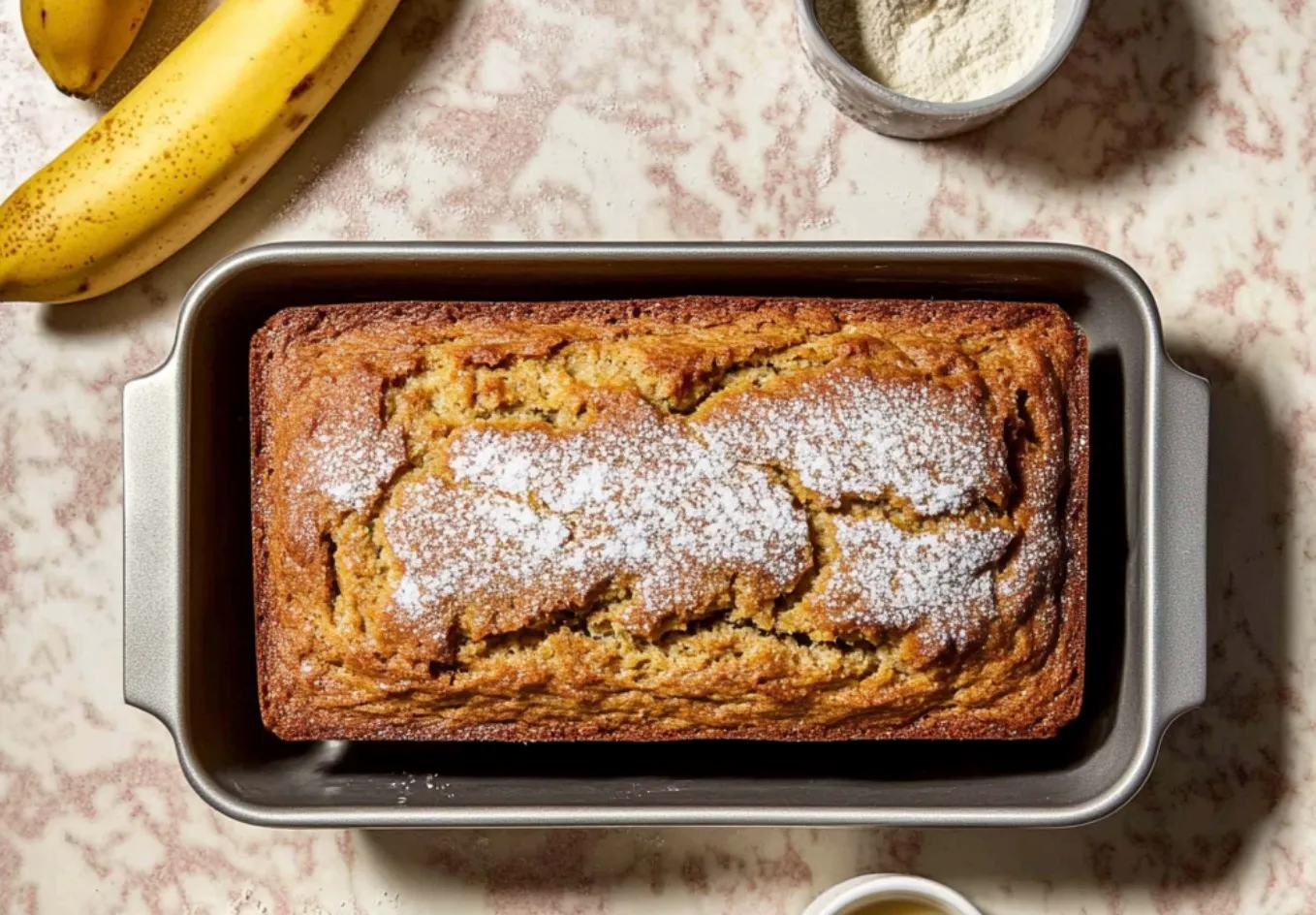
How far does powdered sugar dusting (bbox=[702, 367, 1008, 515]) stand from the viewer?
1666 millimetres

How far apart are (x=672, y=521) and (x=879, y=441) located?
303 millimetres

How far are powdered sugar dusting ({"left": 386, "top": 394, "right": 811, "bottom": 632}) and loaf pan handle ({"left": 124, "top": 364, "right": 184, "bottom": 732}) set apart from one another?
0.33 m

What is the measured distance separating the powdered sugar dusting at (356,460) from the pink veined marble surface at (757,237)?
0.52 m

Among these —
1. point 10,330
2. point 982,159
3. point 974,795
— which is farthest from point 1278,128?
point 10,330

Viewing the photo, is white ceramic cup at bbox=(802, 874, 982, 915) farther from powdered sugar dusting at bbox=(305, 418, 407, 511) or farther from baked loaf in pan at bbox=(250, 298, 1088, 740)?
powdered sugar dusting at bbox=(305, 418, 407, 511)

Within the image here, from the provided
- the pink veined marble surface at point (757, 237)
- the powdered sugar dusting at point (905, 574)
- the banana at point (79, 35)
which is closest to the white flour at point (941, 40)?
the pink veined marble surface at point (757, 237)

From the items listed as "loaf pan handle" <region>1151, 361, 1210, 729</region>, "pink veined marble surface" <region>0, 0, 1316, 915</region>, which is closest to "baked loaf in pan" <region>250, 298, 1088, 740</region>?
"loaf pan handle" <region>1151, 361, 1210, 729</region>

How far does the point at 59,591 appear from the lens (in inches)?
82.8

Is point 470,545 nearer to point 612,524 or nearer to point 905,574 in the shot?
point 612,524

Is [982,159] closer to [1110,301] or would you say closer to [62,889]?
[1110,301]

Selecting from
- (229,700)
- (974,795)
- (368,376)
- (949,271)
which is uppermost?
(949,271)

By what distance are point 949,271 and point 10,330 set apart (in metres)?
1.58

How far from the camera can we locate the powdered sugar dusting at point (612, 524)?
1.66 metres

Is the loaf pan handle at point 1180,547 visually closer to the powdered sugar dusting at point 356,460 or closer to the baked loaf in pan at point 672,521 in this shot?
the baked loaf in pan at point 672,521
